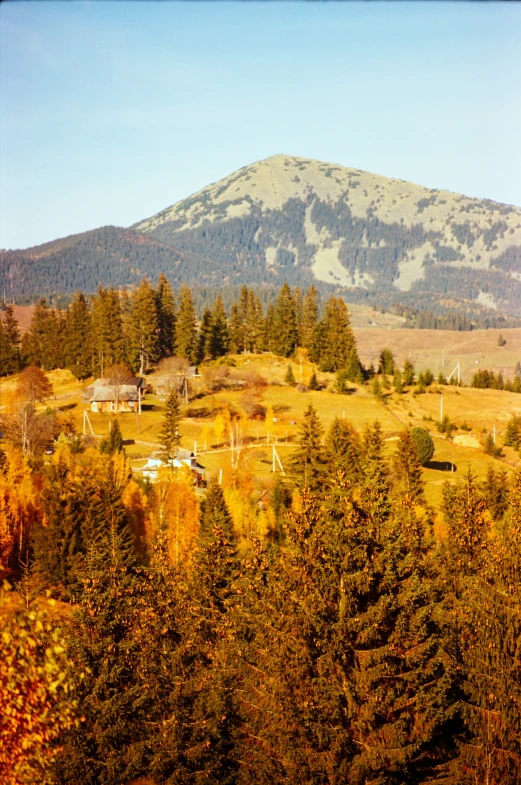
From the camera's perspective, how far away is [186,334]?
394 feet

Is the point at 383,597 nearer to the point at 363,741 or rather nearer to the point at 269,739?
the point at 363,741

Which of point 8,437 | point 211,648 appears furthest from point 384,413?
point 211,648

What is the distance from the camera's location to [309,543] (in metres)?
23.4

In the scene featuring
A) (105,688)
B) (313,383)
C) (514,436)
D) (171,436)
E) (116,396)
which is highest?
(313,383)

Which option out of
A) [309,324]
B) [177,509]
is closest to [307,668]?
[177,509]

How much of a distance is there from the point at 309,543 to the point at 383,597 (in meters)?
2.77

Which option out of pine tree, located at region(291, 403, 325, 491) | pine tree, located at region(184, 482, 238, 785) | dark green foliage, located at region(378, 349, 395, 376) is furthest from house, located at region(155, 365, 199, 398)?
pine tree, located at region(184, 482, 238, 785)

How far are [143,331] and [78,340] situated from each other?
43.0 ft

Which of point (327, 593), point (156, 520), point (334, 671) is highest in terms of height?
point (327, 593)

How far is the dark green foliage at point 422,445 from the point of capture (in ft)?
266

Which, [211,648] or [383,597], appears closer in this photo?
[383,597]

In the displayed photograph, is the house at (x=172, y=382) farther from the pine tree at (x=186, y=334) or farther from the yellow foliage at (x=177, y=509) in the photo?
the yellow foliage at (x=177, y=509)

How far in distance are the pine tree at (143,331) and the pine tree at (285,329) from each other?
2242 cm

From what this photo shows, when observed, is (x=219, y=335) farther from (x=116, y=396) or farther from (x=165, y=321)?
(x=116, y=396)
